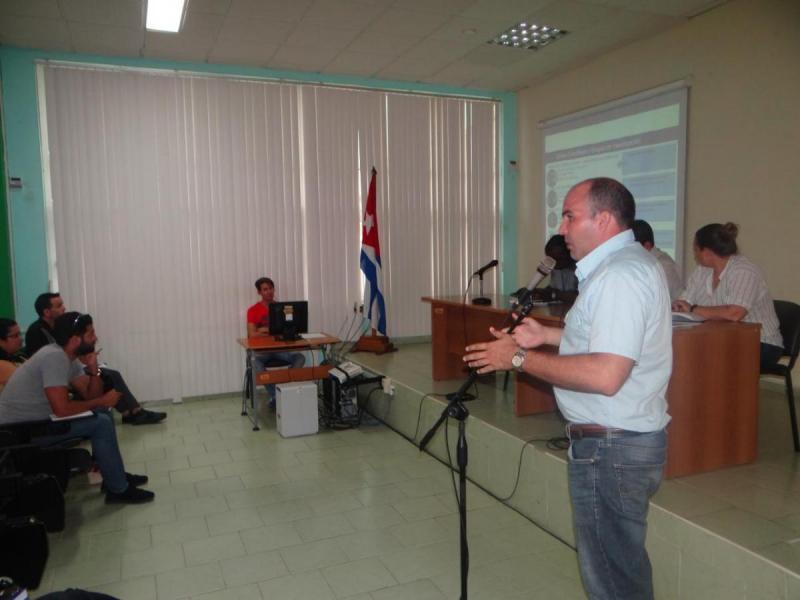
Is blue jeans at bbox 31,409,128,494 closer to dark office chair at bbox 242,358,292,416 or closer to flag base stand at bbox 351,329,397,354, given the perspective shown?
dark office chair at bbox 242,358,292,416

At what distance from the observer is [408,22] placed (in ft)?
15.1

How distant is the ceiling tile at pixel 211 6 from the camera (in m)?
4.14

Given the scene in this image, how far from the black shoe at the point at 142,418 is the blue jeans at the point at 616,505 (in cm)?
421

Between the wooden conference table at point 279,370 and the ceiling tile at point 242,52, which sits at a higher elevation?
the ceiling tile at point 242,52

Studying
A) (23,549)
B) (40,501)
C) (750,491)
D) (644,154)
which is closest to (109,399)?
(40,501)

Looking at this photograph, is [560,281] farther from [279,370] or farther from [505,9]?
[279,370]

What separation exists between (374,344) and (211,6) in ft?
10.8

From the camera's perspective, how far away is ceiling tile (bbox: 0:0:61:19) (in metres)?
4.05

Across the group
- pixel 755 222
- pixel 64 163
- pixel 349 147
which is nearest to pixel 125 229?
pixel 64 163

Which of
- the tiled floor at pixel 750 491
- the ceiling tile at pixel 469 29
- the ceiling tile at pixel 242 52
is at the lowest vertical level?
the tiled floor at pixel 750 491

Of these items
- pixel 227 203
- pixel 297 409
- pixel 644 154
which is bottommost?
pixel 297 409

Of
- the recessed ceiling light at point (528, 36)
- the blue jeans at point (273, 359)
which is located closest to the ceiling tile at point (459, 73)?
the recessed ceiling light at point (528, 36)

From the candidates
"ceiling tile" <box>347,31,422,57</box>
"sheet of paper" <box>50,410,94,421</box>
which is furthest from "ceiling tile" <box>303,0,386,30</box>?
"sheet of paper" <box>50,410,94,421</box>

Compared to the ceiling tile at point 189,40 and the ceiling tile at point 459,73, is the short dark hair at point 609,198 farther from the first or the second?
the ceiling tile at point 459,73
